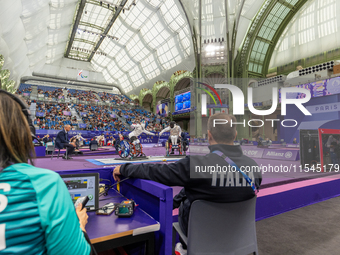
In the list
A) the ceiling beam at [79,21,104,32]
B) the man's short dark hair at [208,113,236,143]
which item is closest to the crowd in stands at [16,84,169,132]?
the ceiling beam at [79,21,104,32]

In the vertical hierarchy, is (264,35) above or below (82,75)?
below

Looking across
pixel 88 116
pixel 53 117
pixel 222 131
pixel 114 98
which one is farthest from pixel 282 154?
pixel 114 98

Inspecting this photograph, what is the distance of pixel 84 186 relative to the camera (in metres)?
2.06

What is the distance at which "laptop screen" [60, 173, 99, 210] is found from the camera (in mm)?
2004

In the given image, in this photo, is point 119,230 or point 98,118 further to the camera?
point 98,118

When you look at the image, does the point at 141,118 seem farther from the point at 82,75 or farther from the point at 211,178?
the point at 211,178

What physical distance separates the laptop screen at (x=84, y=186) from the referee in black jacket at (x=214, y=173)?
569 mm

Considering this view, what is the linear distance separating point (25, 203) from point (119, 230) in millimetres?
1001

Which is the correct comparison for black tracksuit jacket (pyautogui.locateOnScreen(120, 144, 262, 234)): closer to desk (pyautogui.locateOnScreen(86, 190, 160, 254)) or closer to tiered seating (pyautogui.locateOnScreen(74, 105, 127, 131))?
desk (pyautogui.locateOnScreen(86, 190, 160, 254))

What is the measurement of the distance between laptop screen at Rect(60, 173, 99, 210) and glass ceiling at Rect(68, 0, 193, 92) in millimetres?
25823

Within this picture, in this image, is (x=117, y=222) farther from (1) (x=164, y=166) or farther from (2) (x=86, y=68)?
(2) (x=86, y=68)

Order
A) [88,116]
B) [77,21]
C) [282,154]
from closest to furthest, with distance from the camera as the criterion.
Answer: [282,154], [88,116], [77,21]

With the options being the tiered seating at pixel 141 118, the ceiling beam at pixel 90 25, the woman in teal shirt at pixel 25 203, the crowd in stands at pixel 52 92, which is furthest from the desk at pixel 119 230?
the crowd in stands at pixel 52 92

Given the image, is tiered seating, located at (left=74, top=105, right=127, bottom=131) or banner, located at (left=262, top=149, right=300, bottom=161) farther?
tiered seating, located at (left=74, top=105, right=127, bottom=131)
